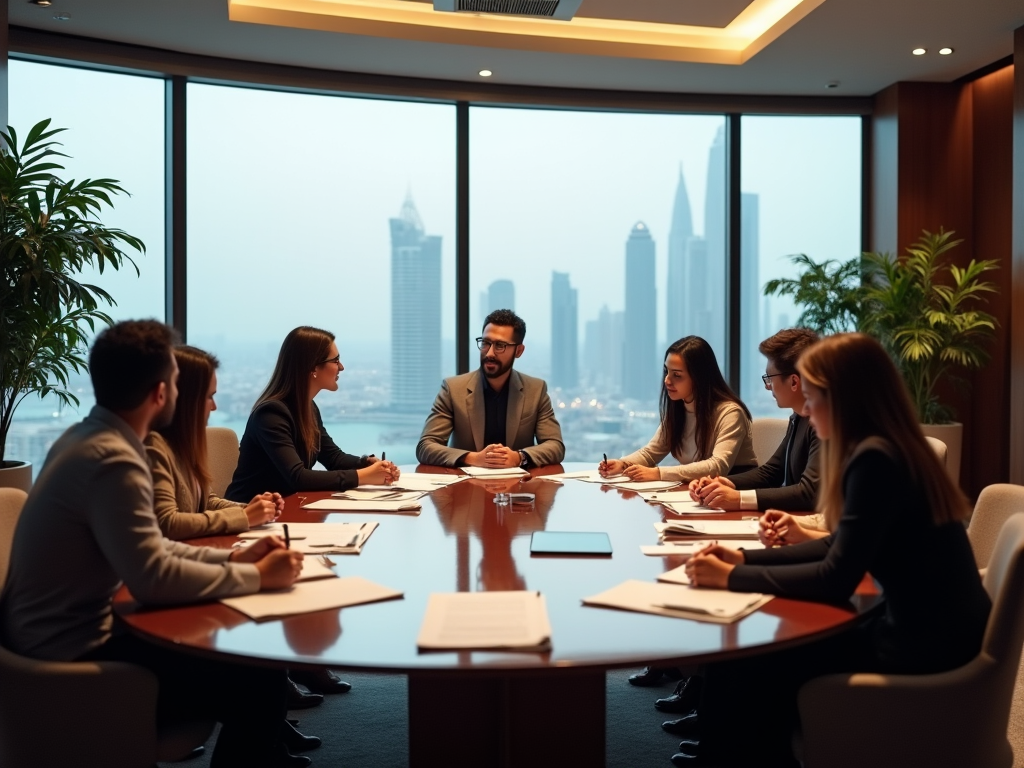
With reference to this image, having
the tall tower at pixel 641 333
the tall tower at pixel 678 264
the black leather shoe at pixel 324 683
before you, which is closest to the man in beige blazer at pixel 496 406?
the black leather shoe at pixel 324 683

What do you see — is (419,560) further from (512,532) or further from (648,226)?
(648,226)

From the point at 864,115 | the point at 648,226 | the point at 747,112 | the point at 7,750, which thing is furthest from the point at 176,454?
the point at 864,115

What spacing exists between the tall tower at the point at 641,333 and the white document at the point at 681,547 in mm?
4660

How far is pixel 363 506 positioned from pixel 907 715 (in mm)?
1882

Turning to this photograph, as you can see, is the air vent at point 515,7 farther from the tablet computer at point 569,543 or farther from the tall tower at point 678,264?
the tablet computer at point 569,543

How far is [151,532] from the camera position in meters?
2.00

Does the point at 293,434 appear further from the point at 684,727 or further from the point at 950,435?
the point at 950,435

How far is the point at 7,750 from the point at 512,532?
1380 mm

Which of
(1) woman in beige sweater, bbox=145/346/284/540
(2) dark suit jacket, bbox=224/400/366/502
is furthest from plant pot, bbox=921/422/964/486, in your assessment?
(1) woman in beige sweater, bbox=145/346/284/540

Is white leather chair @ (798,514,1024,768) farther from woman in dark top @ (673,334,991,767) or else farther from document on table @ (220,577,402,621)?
document on table @ (220,577,402,621)

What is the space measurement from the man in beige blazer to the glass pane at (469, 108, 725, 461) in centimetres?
230

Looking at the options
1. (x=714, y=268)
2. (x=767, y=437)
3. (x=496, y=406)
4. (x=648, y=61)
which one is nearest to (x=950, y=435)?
(x=714, y=268)

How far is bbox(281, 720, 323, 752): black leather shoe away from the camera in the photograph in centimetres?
312

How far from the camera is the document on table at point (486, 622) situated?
69.6 inches
